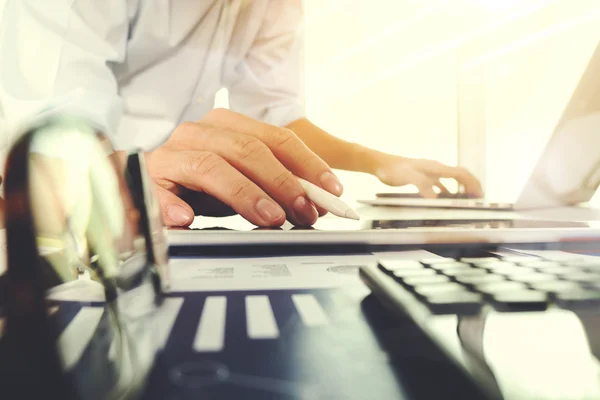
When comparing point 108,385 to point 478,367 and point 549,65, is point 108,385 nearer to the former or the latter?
point 478,367

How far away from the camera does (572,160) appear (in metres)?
0.65

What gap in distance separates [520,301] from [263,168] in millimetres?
351

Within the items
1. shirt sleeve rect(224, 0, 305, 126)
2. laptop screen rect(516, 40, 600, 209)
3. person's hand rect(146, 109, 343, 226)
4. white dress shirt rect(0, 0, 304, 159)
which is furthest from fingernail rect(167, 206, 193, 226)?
shirt sleeve rect(224, 0, 305, 126)

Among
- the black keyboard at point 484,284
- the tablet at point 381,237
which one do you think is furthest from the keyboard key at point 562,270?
the tablet at point 381,237

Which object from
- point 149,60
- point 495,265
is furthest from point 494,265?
point 149,60

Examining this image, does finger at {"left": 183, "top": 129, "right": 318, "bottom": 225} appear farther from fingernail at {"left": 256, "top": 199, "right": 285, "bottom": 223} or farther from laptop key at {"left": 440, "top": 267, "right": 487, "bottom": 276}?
laptop key at {"left": 440, "top": 267, "right": 487, "bottom": 276}

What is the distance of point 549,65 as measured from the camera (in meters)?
1.05

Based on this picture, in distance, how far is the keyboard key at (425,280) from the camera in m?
0.17

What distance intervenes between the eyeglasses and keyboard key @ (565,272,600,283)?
173 millimetres

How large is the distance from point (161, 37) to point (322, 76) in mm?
440

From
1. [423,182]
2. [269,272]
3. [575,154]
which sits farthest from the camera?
[423,182]

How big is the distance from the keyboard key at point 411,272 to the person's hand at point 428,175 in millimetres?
619

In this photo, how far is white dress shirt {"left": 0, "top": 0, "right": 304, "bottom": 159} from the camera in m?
0.64

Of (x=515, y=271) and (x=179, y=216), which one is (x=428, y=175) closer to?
(x=179, y=216)
